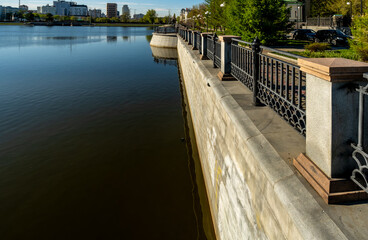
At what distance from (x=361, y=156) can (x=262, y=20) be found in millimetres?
20989

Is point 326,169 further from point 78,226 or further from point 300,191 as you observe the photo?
point 78,226

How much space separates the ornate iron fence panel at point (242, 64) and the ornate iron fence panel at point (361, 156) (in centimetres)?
357

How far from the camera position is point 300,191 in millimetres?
2586

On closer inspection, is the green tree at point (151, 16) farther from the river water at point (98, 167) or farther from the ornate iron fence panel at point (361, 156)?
the ornate iron fence panel at point (361, 156)

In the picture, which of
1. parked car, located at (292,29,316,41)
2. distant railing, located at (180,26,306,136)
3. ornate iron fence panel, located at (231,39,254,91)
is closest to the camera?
distant railing, located at (180,26,306,136)

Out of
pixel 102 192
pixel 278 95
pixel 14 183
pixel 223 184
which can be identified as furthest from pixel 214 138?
pixel 14 183

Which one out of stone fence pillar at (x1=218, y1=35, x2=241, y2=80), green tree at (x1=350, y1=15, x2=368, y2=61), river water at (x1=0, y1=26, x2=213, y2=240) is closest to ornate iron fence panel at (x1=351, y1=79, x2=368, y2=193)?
river water at (x1=0, y1=26, x2=213, y2=240)

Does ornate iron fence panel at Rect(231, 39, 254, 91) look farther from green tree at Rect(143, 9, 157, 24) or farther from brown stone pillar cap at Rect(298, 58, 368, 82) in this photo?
green tree at Rect(143, 9, 157, 24)

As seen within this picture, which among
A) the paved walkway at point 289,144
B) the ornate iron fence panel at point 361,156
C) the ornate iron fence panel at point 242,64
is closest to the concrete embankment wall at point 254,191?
the paved walkway at point 289,144

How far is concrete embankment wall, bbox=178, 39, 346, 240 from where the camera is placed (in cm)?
235

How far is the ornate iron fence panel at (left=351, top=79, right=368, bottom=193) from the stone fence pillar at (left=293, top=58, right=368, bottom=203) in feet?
0.18

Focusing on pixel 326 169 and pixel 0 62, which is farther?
pixel 0 62

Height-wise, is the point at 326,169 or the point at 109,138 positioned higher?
the point at 326,169

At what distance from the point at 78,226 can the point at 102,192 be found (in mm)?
1456
